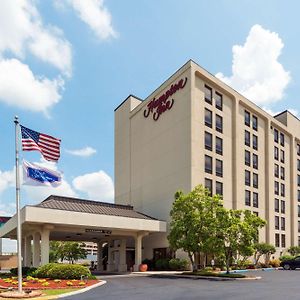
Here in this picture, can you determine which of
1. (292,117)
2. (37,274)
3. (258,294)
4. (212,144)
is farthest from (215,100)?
(258,294)

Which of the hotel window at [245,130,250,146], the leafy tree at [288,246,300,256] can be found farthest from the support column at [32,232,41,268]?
the leafy tree at [288,246,300,256]

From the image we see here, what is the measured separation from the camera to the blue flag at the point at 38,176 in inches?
784

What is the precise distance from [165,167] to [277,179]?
21.9 meters

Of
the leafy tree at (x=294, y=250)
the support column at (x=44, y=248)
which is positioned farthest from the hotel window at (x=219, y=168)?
the support column at (x=44, y=248)

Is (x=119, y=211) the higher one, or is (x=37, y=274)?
(x=119, y=211)

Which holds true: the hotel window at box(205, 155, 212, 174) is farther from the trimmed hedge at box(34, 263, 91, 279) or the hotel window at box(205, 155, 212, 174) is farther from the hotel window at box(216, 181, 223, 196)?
the trimmed hedge at box(34, 263, 91, 279)

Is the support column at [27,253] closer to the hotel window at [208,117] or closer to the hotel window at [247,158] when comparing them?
the hotel window at [208,117]

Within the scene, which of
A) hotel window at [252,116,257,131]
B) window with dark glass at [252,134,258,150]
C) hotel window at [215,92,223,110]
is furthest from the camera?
hotel window at [252,116,257,131]

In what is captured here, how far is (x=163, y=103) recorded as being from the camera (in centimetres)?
5272

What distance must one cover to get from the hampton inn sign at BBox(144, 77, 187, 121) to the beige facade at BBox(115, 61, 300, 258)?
0.02 m

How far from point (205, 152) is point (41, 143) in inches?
1194

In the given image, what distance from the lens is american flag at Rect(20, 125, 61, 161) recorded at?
807 inches

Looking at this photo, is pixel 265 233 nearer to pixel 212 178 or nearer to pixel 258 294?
pixel 212 178

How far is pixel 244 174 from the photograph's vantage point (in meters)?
55.0
